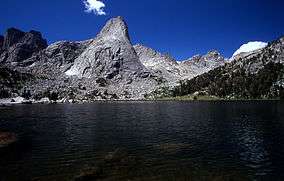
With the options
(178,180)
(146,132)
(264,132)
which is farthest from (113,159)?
(264,132)

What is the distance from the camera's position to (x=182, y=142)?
198 feet

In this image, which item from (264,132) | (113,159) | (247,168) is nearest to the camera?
(247,168)

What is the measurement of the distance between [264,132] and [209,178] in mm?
42086

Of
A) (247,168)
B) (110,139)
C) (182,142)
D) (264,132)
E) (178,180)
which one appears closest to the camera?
(178,180)

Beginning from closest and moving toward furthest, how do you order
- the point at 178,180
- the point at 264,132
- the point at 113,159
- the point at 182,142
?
the point at 178,180 < the point at 113,159 < the point at 182,142 < the point at 264,132

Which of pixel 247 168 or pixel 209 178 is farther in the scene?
pixel 247 168

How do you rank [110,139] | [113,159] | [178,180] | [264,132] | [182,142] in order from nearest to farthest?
1. [178,180]
2. [113,159]
3. [182,142]
4. [110,139]
5. [264,132]

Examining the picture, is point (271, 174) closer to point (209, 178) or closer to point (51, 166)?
point (209, 178)

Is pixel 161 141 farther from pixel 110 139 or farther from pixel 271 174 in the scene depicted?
pixel 271 174

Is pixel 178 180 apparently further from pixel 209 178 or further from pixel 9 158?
pixel 9 158

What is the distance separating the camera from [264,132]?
72375 millimetres

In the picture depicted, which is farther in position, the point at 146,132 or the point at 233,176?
the point at 146,132

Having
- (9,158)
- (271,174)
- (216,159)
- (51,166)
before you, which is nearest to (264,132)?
(216,159)

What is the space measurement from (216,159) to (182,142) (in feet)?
48.6
